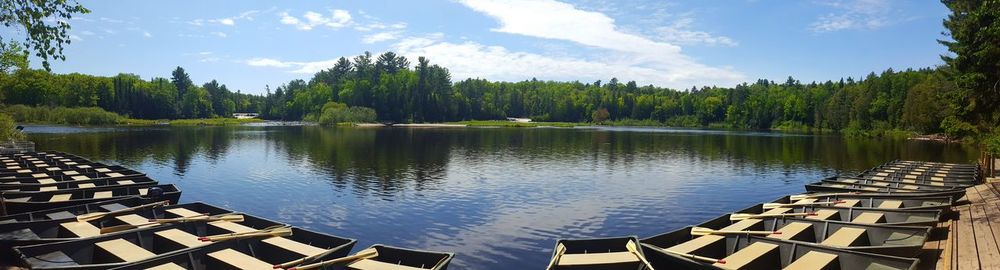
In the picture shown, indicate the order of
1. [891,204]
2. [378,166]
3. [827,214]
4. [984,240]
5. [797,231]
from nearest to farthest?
[984,240] → [797,231] → [827,214] → [891,204] → [378,166]

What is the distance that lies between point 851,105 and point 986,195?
13716cm

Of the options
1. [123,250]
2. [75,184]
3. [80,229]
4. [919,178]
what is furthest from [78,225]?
[919,178]

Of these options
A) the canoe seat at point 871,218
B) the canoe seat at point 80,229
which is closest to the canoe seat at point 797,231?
the canoe seat at point 871,218

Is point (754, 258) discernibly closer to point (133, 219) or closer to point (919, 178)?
point (133, 219)

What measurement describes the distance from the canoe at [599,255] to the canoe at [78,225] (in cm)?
1316

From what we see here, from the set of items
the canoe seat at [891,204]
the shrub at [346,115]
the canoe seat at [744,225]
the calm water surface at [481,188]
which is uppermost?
the shrub at [346,115]

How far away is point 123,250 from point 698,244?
15747 millimetres

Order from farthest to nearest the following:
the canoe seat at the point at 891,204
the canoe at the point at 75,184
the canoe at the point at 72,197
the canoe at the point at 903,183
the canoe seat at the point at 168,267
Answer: the canoe at the point at 903,183
the canoe at the point at 75,184
the canoe seat at the point at 891,204
the canoe at the point at 72,197
the canoe seat at the point at 168,267

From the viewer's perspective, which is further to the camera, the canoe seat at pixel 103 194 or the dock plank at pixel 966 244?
the canoe seat at pixel 103 194

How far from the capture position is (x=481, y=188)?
37.8m

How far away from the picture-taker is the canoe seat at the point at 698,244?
15.5 meters

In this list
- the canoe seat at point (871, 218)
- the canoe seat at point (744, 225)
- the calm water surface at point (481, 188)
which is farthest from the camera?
the calm water surface at point (481, 188)

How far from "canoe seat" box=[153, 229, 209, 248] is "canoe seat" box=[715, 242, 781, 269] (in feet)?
45.9

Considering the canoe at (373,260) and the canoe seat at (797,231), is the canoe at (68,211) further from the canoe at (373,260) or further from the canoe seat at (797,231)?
the canoe seat at (797,231)
